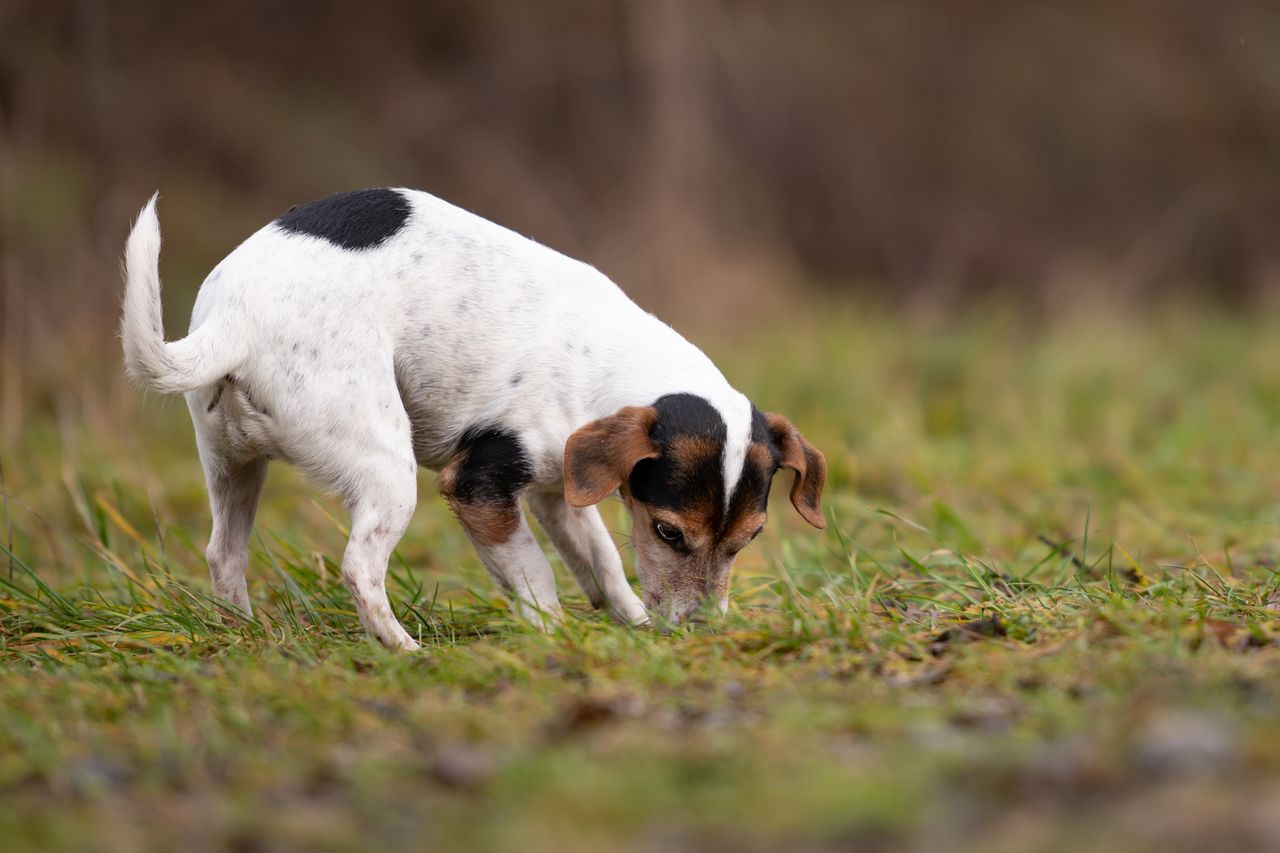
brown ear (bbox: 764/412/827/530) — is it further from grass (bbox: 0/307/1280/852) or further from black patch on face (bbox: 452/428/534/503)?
black patch on face (bbox: 452/428/534/503)

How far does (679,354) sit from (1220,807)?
2629mm

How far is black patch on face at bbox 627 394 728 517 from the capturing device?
420 cm

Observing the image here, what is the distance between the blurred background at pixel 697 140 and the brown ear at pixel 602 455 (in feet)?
15.7

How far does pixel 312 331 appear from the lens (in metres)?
4.18

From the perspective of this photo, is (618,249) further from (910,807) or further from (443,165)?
(910,807)

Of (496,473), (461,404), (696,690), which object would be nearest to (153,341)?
(461,404)

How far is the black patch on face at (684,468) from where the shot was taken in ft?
13.8

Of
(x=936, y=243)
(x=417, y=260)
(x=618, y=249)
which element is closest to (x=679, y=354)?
(x=417, y=260)

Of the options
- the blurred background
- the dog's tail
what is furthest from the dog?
the blurred background

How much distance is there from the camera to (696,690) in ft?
11.2

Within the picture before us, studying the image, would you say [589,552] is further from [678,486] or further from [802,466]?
[802,466]

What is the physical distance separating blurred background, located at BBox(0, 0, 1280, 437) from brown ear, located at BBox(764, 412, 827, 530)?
497cm

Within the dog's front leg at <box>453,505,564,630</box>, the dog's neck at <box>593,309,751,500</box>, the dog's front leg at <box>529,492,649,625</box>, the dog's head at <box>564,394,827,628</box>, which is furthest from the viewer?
the dog's front leg at <box>529,492,649,625</box>

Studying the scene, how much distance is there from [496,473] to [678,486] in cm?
61
